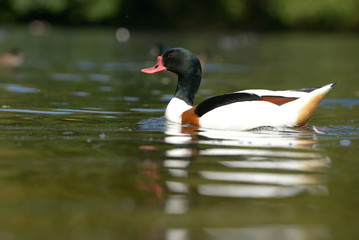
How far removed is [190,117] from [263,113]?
1.05 metres

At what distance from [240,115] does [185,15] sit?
2405 inches

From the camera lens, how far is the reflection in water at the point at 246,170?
4555 mm

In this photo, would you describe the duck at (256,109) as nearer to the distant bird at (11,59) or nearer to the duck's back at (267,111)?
the duck's back at (267,111)

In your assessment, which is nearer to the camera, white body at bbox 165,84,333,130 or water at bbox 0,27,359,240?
water at bbox 0,27,359,240

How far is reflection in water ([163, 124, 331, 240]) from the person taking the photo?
455 centimetres

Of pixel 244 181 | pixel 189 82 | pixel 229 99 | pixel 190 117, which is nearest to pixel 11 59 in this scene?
pixel 189 82

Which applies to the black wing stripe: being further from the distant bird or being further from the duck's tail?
the distant bird

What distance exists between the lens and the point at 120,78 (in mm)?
18859

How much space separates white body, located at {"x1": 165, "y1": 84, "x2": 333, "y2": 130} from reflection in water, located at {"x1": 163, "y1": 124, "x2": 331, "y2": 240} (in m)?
0.13

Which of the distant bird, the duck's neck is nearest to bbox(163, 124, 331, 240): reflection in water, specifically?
the duck's neck

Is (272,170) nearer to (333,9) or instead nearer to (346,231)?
(346,231)

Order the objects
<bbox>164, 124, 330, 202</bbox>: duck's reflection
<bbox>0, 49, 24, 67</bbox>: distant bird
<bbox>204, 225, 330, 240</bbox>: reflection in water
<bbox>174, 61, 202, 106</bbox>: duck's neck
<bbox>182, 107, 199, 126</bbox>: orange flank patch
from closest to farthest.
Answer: <bbox>204, 225, 330, 240</bbox>: reflection in water < <bbox>164, 124, 330, 202</bbox>: duck's reflection < <bbox>182, 107, 199, 126</bbox>: orange flank patch < <bbox>174, 61, 202, 106</bbox>: duck's neck < <bbox>0, 49, 24, 67</bbox>: distant bird

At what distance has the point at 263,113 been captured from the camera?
8633 millimetres

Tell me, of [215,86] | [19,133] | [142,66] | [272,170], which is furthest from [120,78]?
[272,170]
